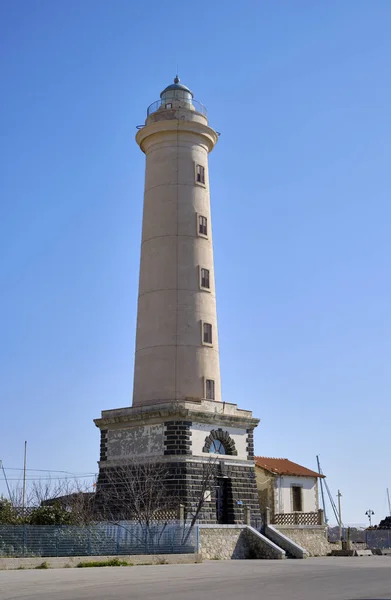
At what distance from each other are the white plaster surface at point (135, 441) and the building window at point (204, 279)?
695 cm

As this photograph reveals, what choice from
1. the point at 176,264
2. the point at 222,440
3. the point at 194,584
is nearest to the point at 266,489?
the point at 222,440

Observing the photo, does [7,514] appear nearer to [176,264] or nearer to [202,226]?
[176,264]

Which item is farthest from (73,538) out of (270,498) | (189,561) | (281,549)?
(270,498)

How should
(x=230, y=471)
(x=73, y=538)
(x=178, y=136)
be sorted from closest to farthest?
(x=73, y=538)
(x=230, y=471)
(x=178, y=136)

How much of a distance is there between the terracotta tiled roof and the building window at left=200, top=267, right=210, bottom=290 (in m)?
12.9

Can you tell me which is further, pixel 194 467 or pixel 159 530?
pixel 194 467

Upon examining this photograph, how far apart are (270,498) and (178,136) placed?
20192 millimetres

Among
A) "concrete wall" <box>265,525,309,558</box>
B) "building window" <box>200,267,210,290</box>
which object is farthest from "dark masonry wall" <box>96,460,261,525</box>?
"building window" <box>200,267,210,290</box>

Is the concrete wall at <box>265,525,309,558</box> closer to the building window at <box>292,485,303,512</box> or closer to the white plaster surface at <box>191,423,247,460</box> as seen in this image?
the white plaster surface at <box>191,423,247,460</box>

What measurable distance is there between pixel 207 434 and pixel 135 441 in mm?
3167

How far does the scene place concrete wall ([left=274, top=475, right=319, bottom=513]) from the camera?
4294 cm

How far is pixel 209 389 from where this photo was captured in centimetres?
3447

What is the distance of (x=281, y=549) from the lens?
31031 millimetres

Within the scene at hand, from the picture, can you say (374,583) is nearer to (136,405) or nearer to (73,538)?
(73,538)
